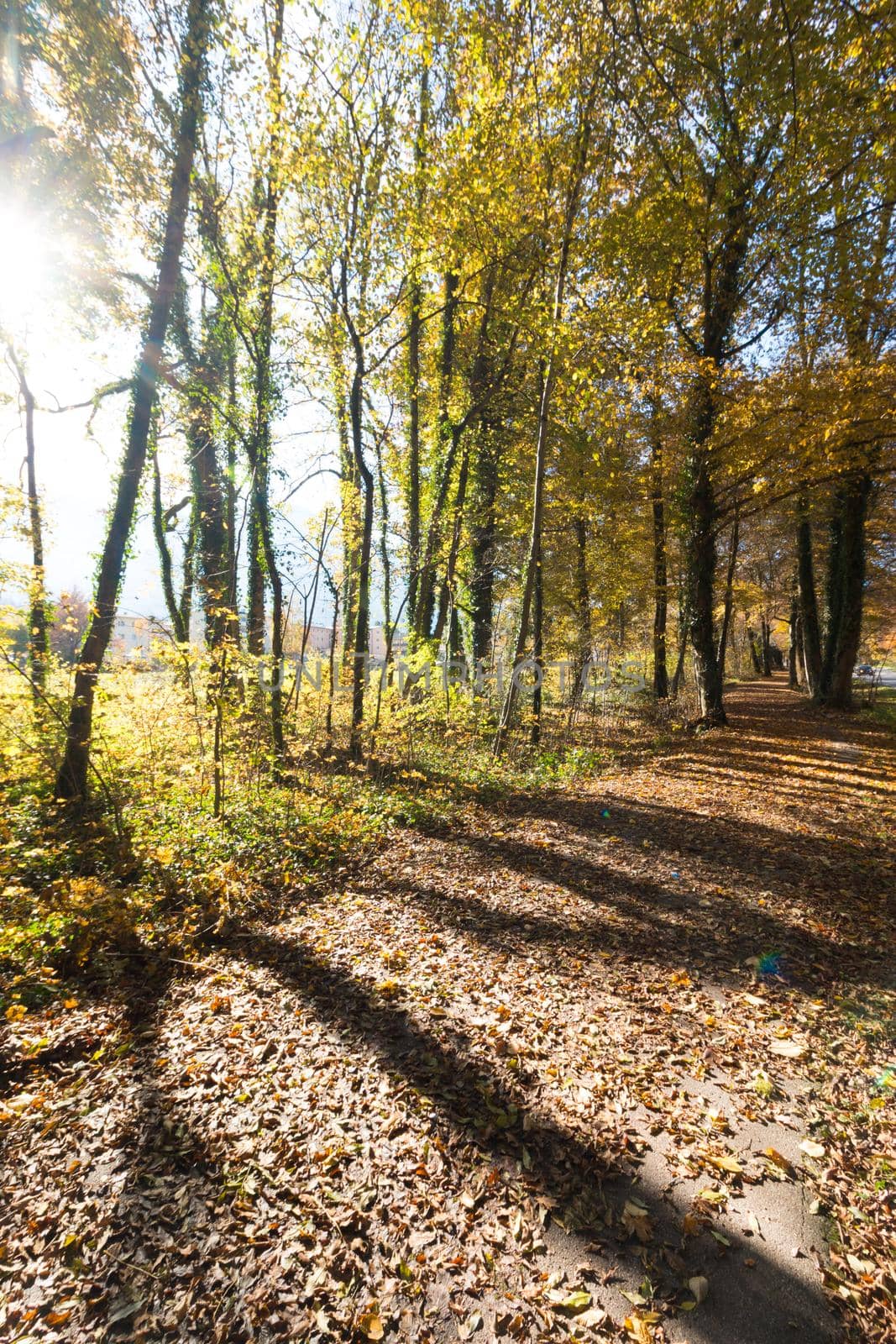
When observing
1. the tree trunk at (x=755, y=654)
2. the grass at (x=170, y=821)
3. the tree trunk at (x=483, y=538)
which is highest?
the tree trunk at (x=483, y=538)

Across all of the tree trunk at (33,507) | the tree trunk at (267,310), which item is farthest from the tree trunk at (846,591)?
the tree trunk at (33,507)

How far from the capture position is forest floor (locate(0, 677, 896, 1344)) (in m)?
2.22

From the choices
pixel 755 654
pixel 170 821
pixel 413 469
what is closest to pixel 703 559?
pixel 413 469

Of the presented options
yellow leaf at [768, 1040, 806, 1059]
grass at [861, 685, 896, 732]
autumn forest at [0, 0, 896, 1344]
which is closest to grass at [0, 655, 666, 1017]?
autumn forest at [0, 0, 896, 1344]

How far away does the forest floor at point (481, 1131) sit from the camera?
7.29ft

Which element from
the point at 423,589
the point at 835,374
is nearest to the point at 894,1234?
the point at 835,374

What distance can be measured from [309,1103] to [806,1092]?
9.83ft

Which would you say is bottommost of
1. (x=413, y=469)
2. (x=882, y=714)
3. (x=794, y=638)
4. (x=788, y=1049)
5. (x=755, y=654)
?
(x=788, y=1049)

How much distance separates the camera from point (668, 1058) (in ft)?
11.1

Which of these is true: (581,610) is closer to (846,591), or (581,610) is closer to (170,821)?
(846,591)

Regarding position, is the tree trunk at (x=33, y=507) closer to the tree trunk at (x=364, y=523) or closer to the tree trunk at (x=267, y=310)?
the tree trunk at (x=267, y=310)

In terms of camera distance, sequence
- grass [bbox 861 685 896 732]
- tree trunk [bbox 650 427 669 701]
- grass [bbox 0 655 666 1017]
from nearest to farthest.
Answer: grass [bbox 0 655 666 1017], grass [bbox 861 685 896 732], tree trunk [bbox 650 427 669 701]

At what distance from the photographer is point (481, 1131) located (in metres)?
2.99

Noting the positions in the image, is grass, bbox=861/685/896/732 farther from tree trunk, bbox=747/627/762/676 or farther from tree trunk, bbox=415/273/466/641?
tree trunk, bbox=747/627/762/676
